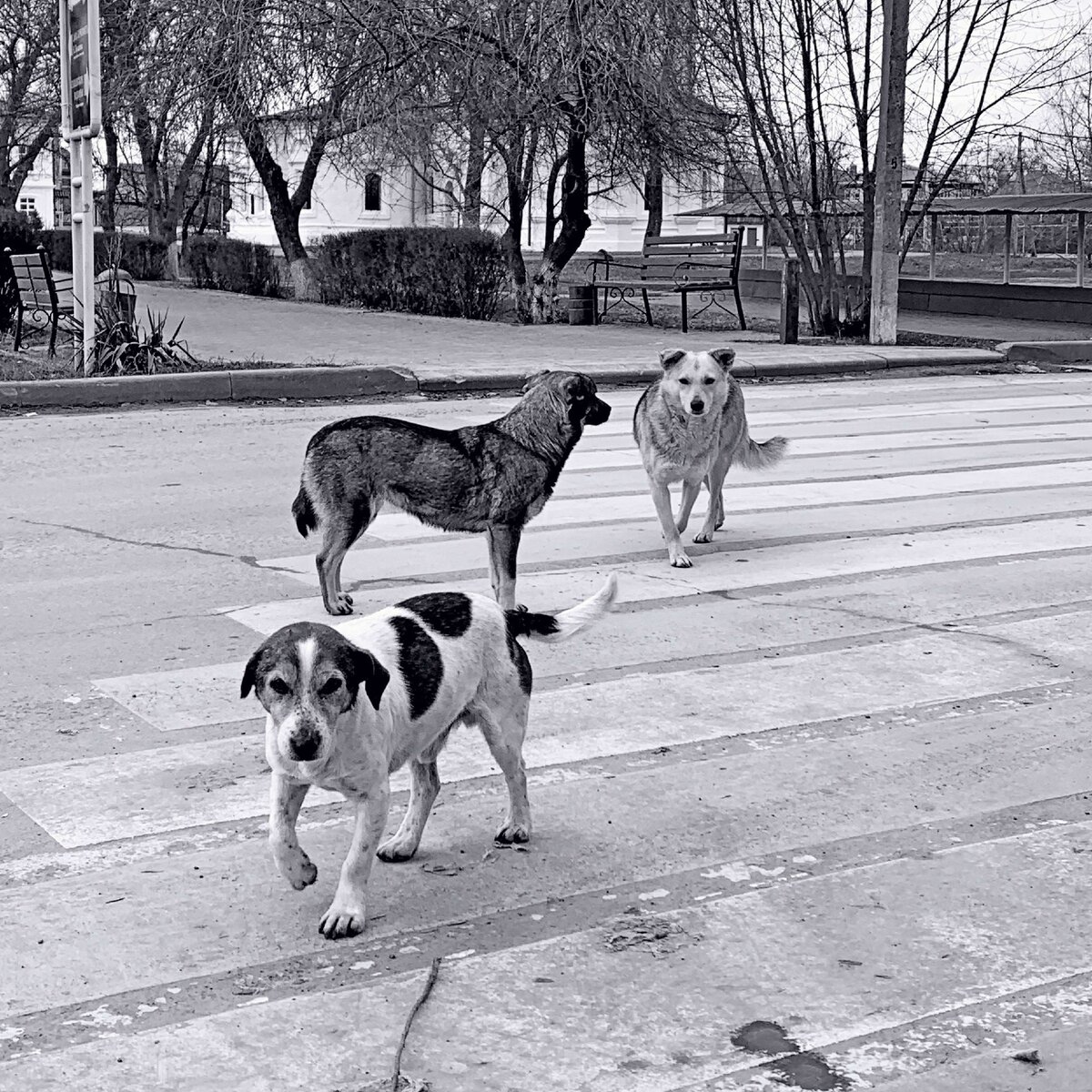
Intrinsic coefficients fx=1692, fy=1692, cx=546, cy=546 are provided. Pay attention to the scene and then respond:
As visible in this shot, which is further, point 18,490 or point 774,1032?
point 18,490

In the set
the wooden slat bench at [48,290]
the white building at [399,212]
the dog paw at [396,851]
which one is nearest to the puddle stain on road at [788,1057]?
the dog paw at [396,851]

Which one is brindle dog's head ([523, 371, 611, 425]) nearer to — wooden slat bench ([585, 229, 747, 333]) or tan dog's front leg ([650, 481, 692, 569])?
tan dog's front leg ([650, 481, 692, 569])

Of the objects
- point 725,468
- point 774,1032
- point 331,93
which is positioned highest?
point 331,93

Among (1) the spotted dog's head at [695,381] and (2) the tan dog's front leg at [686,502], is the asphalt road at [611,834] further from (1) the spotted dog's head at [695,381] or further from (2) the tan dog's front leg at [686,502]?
(1) the spotted dog's head at [695,381]

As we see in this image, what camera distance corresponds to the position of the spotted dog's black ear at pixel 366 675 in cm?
379

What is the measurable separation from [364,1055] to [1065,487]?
820 cm

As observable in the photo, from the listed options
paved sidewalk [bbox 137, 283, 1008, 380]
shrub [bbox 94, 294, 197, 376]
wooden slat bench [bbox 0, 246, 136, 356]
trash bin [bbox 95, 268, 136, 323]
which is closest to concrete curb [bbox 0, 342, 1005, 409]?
paved sidewalk [bbox 137, 283, 1008, 380]

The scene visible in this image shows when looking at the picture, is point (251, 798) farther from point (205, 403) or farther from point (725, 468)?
point (205, 403)

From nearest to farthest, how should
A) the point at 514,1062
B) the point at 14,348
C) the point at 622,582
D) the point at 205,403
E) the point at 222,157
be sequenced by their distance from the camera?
the point at 514,1062 → the point at 622,582 → the point at 205,403 → the point at 14,348 → the point at 222,157

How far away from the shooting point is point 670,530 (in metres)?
8.20

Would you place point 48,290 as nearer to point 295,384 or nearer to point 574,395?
point 295,384

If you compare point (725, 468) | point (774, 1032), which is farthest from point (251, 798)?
point (725, 468)

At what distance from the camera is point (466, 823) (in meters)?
4.68

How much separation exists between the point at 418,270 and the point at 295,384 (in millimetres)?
10530
